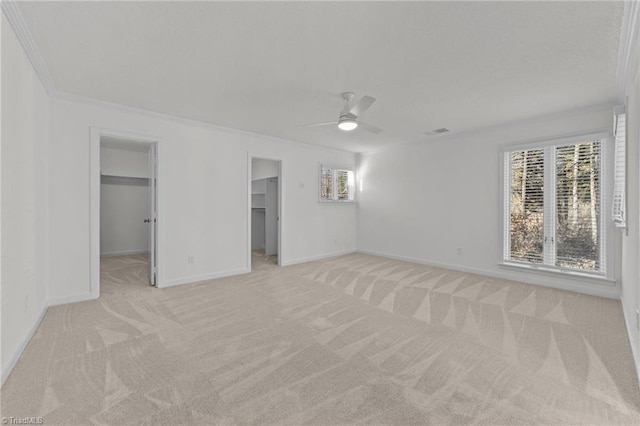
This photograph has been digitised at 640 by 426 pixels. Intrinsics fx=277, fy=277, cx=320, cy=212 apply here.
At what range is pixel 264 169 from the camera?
6715 mm

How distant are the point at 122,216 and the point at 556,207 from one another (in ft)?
28.9

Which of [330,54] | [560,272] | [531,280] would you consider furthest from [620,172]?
[330,54]

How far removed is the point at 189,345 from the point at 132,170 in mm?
5726

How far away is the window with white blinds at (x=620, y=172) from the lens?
2.82 metres

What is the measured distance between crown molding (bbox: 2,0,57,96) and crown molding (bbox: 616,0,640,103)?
403cm

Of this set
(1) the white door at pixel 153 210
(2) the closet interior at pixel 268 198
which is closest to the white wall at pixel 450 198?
(2) the closet interior at pixel 268 198

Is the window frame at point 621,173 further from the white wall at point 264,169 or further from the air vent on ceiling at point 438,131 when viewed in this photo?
the white wall at point 264,169

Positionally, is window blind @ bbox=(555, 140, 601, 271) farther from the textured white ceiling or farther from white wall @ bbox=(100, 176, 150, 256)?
white wall @ bbox=(100, 176, 150, 256)

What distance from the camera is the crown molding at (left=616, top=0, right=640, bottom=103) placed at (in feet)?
6.02

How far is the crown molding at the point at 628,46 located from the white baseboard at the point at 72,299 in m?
5.69

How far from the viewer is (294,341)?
242 cm

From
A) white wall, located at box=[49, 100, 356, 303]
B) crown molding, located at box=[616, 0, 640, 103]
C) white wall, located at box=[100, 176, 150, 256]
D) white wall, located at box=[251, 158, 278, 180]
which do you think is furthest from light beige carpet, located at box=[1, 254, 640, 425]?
white wall, located at box=[100, 176, 150, 256]

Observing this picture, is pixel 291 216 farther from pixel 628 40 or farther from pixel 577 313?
pixel 628 40

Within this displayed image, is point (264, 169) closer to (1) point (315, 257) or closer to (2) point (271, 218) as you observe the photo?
(2) point (271, 218)
